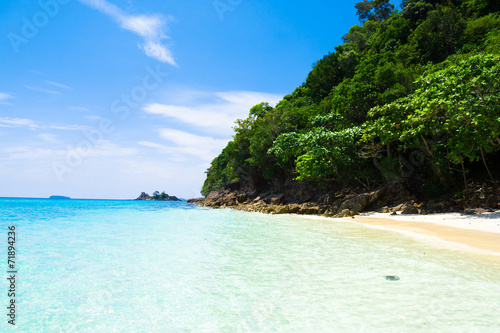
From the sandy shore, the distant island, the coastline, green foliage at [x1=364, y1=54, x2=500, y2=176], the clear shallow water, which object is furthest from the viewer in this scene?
the distant island

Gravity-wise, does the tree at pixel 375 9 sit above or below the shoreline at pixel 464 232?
above

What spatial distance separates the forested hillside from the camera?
11.9 m

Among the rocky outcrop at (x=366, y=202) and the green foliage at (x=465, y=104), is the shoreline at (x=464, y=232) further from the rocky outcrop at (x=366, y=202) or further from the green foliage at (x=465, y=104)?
the green foliage at (x=465, y=104)

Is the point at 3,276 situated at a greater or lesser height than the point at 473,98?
lesser

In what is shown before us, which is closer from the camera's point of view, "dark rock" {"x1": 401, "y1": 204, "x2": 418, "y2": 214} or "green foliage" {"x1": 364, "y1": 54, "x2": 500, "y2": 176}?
"green foliage" {"x1": 364, "y1": 54, "x2": 500, "y2": 176}

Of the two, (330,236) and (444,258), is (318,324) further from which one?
(330,236)

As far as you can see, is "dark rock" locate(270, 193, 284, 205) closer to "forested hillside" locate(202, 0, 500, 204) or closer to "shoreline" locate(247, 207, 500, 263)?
"forested hillside" locate(202, 0, 500, 204)

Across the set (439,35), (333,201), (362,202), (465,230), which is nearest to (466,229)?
(465,230)

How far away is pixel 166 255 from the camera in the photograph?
7461mm

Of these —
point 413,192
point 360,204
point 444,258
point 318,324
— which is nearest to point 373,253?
point 444,258

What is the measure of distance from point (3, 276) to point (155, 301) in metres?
4.21

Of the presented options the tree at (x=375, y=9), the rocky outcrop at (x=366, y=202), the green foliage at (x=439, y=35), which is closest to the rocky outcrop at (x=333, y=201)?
the rocky outcrop at (x=366, y=202)

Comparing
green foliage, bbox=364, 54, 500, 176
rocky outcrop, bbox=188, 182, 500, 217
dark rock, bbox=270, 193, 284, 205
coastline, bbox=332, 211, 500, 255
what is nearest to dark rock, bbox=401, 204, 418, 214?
rocky outcrop, bbox=188, 182, 500, 217

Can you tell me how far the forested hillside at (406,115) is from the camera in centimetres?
1188
